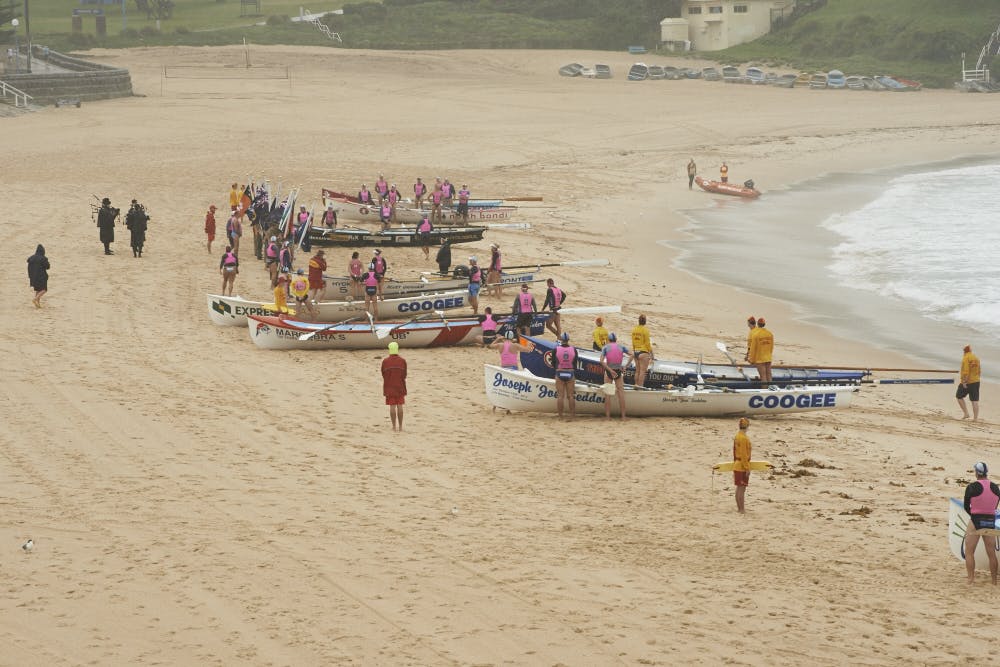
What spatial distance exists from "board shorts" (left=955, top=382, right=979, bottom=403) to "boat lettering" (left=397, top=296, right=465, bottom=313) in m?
9.07

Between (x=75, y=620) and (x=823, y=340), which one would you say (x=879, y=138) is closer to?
(x=823, y=340)

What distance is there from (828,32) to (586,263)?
5528 cm

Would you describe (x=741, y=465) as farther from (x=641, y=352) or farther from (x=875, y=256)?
(x=875, y=256)

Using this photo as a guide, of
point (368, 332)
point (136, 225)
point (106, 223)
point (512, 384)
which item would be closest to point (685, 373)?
point (512, 384)

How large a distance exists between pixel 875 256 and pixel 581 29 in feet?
169

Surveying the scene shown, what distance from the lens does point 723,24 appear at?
255 feet

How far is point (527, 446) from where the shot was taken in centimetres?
1603

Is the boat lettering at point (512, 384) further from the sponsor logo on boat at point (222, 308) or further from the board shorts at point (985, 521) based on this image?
the board shorts at point (985, 521)

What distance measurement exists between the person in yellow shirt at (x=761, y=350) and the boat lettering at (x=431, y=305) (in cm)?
689

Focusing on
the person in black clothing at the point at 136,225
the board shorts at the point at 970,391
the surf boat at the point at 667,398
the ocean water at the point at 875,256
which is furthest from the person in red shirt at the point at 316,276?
the board shorts at the point at 970,391

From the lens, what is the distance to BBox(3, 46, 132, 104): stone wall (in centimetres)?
5344

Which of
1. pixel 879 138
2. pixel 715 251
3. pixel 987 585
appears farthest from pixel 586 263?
pixel 879 138

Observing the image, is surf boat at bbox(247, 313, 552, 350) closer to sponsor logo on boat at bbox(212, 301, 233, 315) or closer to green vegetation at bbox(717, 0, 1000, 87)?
sponsor logo on boat at bbox(212, 301, 233, 315)

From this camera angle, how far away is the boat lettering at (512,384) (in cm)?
1738
